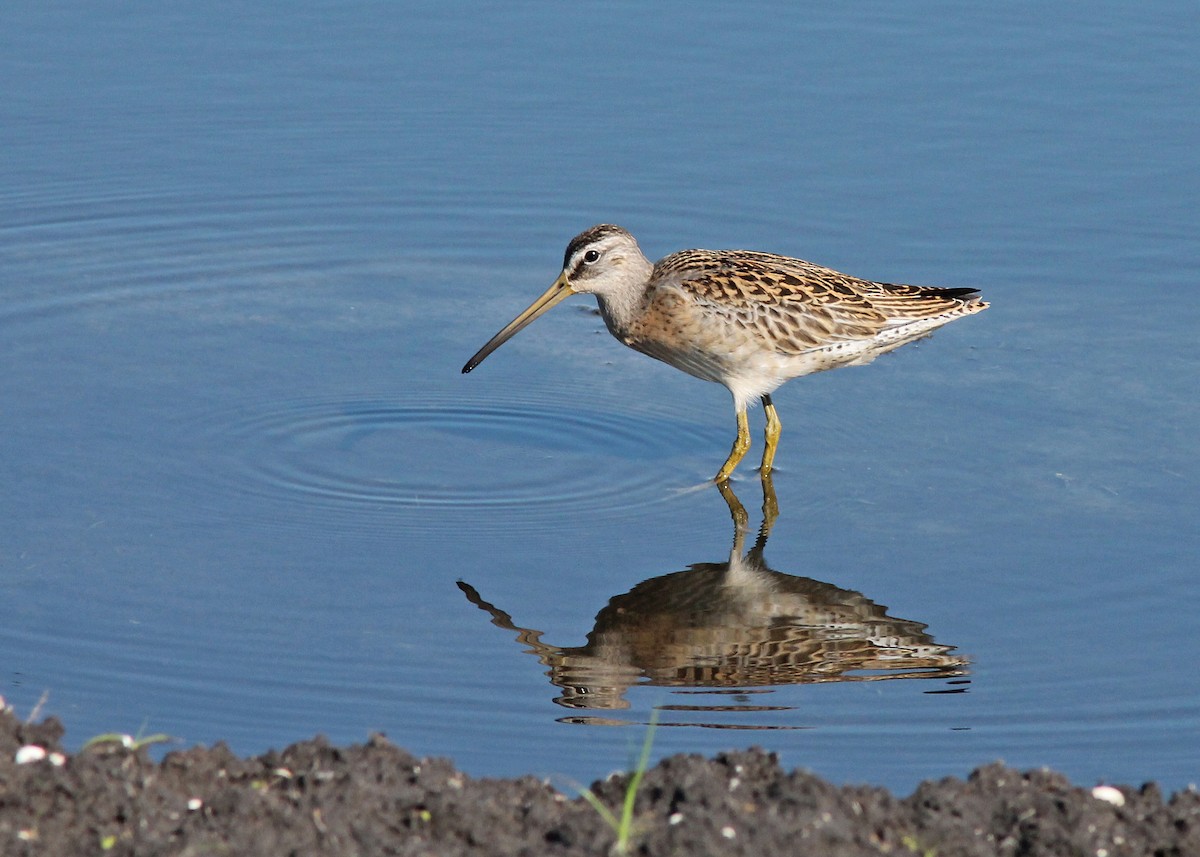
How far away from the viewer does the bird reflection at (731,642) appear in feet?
22.0

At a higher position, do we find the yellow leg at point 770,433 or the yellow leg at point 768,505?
the yellow leg at point 770,433

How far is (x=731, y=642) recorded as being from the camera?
7.04 m

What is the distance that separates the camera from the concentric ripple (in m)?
8.14

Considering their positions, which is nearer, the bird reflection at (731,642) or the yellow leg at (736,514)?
the bird reflection at (731,642)

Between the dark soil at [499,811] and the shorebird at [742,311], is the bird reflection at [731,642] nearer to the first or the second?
the dark soil at [499,811]

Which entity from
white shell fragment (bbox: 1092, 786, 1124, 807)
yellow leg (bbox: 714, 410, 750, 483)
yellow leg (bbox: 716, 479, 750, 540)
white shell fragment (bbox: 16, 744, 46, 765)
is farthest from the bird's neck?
white shell fragment (bbox: 16, 744, 46, 765)

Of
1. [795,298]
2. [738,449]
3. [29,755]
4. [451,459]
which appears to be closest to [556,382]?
[451,459]

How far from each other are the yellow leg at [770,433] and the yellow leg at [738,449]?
4.4 inches

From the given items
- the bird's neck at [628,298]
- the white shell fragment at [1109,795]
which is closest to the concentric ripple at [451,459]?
the bird's neck at [628,298]

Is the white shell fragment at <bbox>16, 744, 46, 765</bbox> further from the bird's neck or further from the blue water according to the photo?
the bird's neck

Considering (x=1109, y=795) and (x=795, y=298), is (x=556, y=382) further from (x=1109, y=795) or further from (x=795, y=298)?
(x=1109, y=795)

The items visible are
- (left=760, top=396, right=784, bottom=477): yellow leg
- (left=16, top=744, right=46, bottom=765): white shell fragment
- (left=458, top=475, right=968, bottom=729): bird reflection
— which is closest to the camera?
(left=16, top=744, right=46, bottom=765): white shell fragment

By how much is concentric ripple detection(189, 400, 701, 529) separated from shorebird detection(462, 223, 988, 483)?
0.40m

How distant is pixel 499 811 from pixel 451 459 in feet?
12.7
